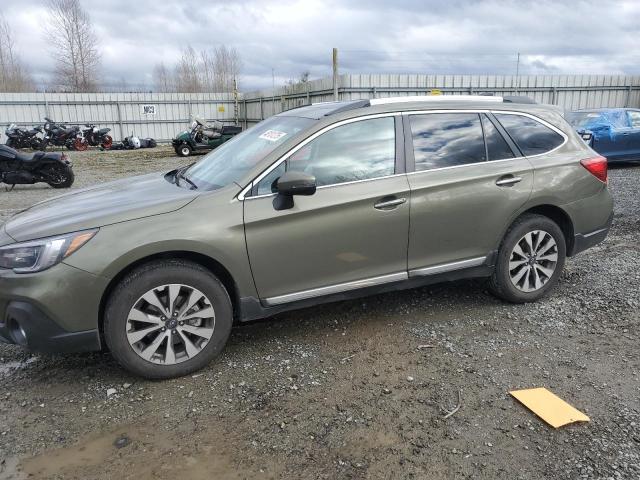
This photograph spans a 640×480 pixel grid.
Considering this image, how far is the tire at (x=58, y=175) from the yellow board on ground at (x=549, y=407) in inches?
470

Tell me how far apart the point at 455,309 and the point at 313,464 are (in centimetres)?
226

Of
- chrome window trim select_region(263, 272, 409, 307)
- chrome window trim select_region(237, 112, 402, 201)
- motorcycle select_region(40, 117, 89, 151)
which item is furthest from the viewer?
motorcycle select_region(40, 117, 89, 151)

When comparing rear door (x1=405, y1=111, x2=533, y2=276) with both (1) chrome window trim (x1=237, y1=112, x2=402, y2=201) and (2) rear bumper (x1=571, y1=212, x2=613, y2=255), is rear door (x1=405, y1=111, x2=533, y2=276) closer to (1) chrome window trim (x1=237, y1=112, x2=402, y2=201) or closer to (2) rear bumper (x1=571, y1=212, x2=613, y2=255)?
(1) chrome window trim (x1=237, y1=112, x2=402, y2=201)

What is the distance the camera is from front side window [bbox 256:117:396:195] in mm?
3592

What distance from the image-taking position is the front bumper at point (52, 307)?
3.02m

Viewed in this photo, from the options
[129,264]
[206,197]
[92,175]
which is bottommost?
[92,175]

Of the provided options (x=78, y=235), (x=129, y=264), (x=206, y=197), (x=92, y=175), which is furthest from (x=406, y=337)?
(x=92, y=175)

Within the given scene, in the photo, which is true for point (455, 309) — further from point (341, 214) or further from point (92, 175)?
point (92, 175)

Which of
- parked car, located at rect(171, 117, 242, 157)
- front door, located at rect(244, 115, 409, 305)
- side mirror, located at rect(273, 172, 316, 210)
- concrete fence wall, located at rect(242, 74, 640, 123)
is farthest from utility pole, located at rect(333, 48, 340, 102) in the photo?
side mirror, located at rect(273, 172, 316, 210)

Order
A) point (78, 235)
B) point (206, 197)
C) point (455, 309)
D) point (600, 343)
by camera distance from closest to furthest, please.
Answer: point (78, 235) < point (206, 197) < point (600, 343) < point (455, 309)

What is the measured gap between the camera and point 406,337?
393cm

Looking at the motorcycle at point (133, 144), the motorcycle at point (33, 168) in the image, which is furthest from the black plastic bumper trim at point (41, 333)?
the motorcycle at point (133, 144)

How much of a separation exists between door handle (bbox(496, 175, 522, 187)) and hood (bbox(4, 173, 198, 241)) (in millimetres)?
2353

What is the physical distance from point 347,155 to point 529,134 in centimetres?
173
